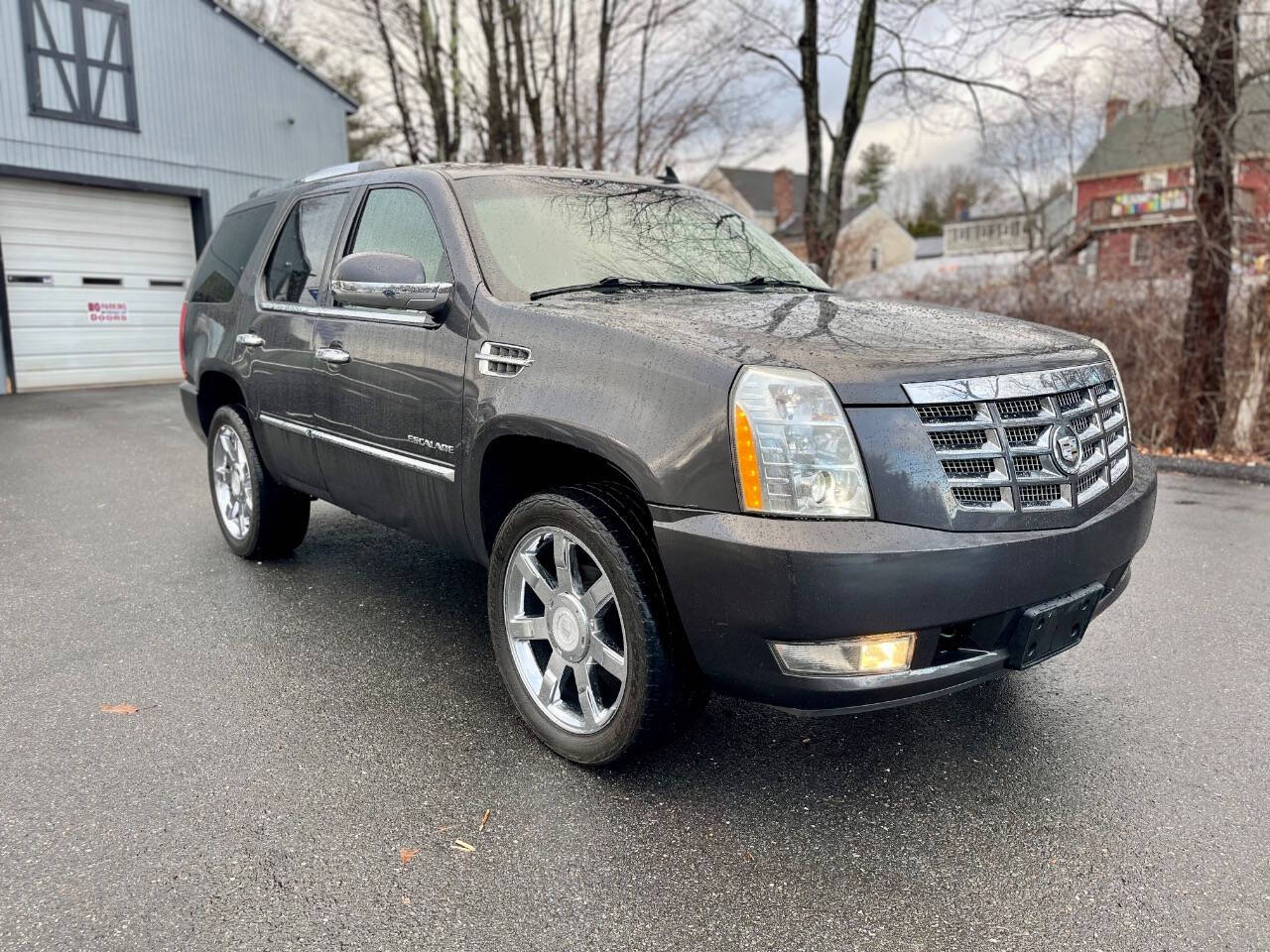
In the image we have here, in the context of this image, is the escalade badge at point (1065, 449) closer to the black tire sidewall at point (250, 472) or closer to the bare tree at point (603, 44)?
the black tire sidewall at point (250, 472)

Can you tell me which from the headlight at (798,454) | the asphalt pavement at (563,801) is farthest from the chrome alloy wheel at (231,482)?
the headlight at (798,454)

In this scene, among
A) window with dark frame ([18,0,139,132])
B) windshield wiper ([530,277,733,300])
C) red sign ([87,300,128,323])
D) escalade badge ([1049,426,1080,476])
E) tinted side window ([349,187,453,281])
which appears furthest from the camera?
red sign ([87,300,128,323])

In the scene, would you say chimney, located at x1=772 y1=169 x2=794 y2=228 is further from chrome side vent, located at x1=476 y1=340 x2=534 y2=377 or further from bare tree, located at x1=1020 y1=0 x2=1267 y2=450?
chrome side vent, located at x1=476 y1=340 x2=534 y2=377

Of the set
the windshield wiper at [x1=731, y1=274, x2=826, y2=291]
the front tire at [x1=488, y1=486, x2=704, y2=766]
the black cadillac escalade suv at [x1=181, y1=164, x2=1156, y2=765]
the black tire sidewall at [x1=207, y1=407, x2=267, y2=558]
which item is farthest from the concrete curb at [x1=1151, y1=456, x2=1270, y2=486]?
the black tire sidewall at [x1=207, y1=407, x2=267, y2=558]

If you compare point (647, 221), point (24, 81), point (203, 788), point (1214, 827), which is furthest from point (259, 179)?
point (1214, 827)

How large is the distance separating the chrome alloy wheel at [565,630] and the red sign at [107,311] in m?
15.2

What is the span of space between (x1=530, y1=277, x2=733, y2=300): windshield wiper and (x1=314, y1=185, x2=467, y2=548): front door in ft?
1.00

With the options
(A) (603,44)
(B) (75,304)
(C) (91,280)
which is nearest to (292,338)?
(B) (75,304)

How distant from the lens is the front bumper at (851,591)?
2311mm

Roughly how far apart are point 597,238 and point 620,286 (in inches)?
14.6

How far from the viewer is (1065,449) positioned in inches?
103

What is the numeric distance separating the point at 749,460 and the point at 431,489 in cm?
150

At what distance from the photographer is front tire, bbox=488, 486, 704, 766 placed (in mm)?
2656

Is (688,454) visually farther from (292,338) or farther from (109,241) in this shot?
(109,241)
